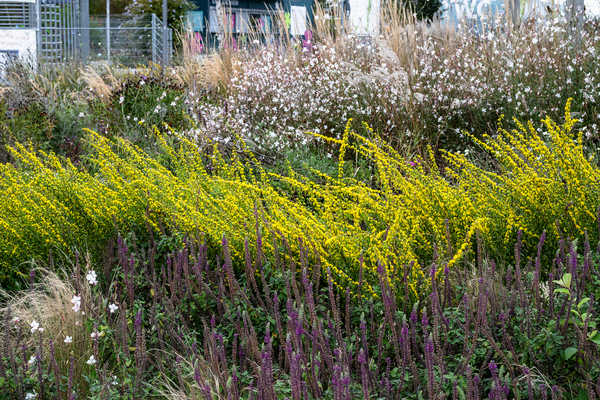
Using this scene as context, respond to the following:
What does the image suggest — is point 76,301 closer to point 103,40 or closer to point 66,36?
point 66,36

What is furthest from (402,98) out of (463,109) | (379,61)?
(379,61)

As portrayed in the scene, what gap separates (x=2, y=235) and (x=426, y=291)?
221cm

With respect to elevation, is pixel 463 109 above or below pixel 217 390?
above

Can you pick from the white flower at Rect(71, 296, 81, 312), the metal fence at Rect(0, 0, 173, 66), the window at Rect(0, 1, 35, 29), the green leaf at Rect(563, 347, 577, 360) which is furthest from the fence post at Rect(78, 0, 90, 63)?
the green leaf at Rect(563, 347, 577, 360)

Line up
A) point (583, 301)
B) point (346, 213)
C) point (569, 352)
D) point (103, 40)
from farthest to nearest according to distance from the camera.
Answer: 1. point (103, 40)
2. point (346, 213)
3. point (583, 301)
4. point (569, 352)

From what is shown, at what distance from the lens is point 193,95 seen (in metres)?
6.71

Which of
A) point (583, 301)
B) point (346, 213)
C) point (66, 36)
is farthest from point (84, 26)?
point (583, 301)

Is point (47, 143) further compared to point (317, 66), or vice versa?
point (317, 66)

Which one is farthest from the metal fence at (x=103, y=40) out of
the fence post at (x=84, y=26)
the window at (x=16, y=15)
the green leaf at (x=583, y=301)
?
the green leaf at (x=583, y=301)

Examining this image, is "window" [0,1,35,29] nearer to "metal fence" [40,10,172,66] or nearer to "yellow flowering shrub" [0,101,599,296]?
"metal fence" [40,10,172,66]

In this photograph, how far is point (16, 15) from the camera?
58.7ft

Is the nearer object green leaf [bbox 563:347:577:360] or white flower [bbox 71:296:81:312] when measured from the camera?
green leaf [bbox 563:347:577:360]

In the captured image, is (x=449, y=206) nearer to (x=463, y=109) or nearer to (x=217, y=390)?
(x=217, y=390)

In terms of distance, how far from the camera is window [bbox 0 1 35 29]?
17.4m
